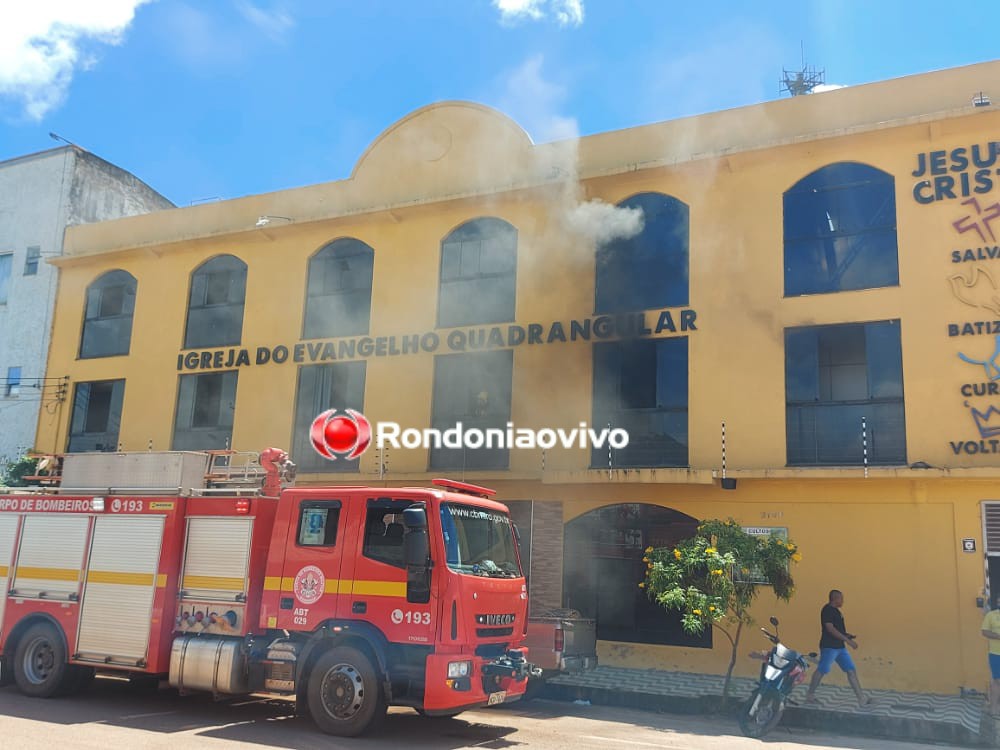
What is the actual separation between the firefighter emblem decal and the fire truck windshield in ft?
4.83

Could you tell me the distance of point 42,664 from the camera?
10.7 metres

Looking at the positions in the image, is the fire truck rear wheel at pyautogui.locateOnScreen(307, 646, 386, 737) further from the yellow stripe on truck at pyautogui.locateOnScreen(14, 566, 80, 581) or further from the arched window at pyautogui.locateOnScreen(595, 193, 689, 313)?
the arched window at pyautogui.locateOnScreen(595, 193, 689, 313)

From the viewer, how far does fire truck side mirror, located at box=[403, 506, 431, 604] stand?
8.47 meters

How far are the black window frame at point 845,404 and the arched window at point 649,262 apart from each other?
7.65ft

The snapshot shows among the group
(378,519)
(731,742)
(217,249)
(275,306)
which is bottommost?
(731,742)

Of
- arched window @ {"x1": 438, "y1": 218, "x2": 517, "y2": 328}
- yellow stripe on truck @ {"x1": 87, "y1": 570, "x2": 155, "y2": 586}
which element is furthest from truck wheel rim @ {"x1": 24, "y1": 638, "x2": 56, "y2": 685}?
arched window @ {"x1": 438, "y1": 218, "x2": 517, "y2": 328}

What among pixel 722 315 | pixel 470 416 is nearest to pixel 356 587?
pixel 470 416

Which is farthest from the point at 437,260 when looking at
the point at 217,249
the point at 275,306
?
the point at 217,249

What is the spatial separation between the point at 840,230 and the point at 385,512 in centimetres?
994

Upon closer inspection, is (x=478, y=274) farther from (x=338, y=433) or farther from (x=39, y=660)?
(x=39, y=660)

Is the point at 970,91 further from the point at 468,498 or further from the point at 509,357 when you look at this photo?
the point at 468,498

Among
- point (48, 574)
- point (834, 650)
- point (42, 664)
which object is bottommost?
point (42, 664)

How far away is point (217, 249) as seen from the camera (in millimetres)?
20625

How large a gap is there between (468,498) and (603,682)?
5340mm
